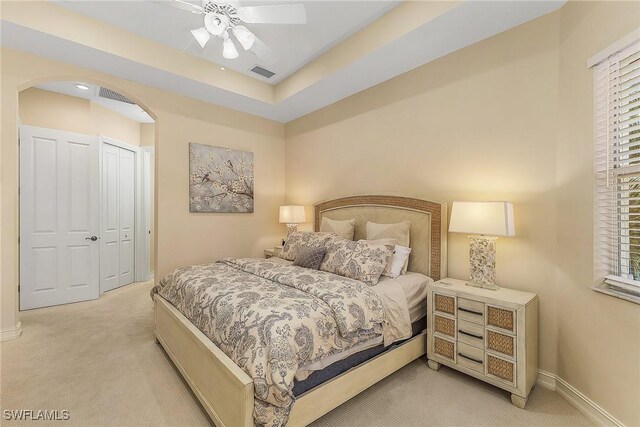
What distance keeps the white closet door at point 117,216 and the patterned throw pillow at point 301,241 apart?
10.4 ft

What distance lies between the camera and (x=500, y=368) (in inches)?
79.3

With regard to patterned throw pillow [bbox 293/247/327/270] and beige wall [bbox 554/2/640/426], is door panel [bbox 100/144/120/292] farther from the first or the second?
beige wall [bbox 554/2/640/426]

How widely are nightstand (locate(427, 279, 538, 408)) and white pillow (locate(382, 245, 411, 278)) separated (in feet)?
1.12

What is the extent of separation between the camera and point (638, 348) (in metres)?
1.58

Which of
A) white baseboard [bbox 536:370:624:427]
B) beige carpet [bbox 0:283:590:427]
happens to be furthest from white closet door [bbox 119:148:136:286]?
white baseboard [bbox 536:370:624:427]

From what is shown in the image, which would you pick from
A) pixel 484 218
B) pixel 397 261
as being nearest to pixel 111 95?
pixel 397 261

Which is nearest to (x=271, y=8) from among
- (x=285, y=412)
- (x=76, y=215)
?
(x=285, y=412)

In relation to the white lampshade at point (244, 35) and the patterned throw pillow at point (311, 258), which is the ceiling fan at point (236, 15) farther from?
the patterned throw pillow at point (311, 258)

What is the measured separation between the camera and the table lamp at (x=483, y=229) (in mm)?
2188

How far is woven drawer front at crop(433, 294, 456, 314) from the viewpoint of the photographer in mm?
2291

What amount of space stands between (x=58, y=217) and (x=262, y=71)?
3515 millimetres

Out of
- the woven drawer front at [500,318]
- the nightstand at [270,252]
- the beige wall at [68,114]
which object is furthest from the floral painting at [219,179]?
the woven drawer front at [500,318]

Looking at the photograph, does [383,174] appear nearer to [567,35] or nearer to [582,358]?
[567,35]

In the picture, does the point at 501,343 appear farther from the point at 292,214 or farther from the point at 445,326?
the point at 292,214
